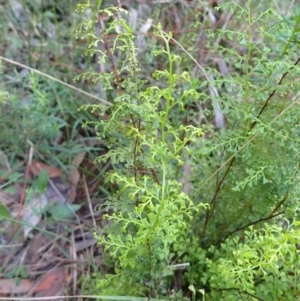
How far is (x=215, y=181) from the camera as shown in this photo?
137 centimetres

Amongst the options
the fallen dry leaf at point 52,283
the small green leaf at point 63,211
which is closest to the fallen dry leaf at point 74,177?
the small green leaf at point 63,211

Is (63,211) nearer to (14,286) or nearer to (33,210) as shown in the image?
(33,210)

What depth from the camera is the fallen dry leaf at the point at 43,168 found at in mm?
1874

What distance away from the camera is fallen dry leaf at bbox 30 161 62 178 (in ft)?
6.15

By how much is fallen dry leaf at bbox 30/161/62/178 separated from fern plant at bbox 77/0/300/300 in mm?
606

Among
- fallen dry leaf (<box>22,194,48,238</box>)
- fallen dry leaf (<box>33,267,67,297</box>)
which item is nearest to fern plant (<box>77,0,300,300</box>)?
fallen dry leaf (<box>33,267,67,297</box>)

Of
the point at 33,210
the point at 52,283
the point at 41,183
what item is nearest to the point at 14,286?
the point at 52,283

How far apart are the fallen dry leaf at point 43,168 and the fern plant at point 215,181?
1.99ft

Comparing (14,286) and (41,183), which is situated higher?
(41,183)

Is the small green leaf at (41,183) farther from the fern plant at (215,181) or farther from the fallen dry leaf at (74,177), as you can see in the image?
the fern plant at (215,181)

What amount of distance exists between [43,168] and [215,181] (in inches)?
31.1

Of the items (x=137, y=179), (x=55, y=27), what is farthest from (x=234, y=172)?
(x=55, y=27)

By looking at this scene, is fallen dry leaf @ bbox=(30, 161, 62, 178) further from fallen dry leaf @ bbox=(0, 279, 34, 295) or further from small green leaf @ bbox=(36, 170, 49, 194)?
fallen dry leaf @ bbox=(0, 279, 34, 295)

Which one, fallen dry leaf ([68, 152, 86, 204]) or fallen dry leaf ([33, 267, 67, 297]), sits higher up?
fallen dry leaf ([68, 152, 86, 204])
